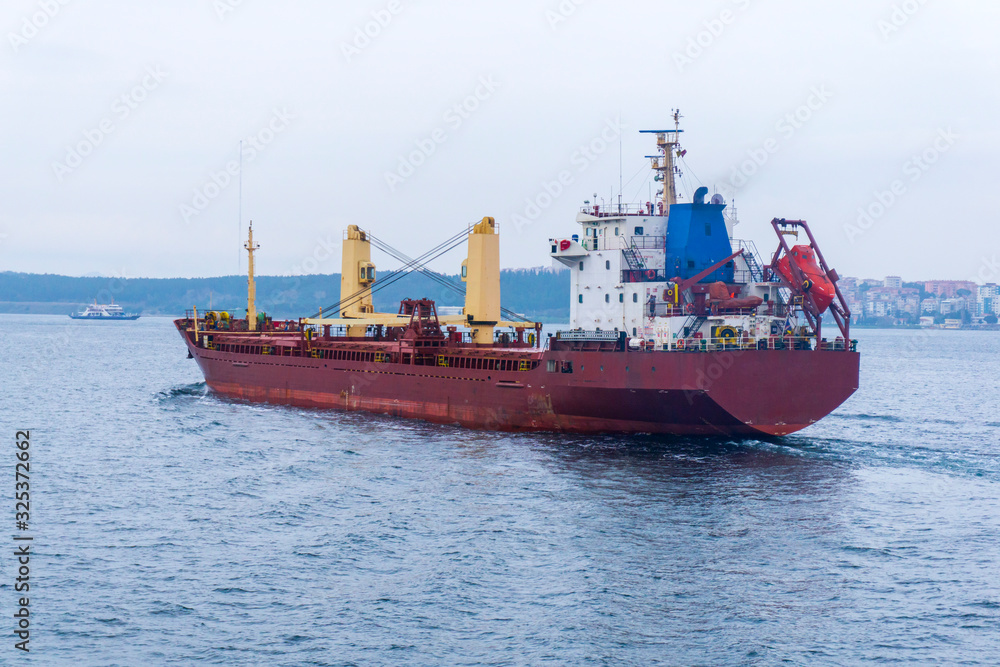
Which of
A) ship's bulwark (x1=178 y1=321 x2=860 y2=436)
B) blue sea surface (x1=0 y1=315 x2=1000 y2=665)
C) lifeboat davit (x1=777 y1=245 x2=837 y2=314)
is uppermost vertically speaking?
lifeboat davit (x1=777 y1=245 x2=837 y2=314)

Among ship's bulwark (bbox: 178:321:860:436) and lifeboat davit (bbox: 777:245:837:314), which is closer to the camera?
ship's bulwark (bbox: 178:321:860:436)

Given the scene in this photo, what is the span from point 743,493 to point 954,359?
334ft

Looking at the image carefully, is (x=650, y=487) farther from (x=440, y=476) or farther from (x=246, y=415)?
(x=246, y=415)

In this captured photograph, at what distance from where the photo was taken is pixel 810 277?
37.4m

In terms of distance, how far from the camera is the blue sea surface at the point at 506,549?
1841 centimetres

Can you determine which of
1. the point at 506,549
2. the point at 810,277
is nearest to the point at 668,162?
the point at 810,277

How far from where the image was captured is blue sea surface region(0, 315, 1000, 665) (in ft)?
60.4

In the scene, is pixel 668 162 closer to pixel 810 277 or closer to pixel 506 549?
pixel 810 277

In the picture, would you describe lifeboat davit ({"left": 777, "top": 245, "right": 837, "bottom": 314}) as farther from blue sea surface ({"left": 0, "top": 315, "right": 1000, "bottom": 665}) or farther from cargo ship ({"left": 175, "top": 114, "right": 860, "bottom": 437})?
blue sea surface ({"left": 0, "top": 315, "right": 1000, "bottom": 665})

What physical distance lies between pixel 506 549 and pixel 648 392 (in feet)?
43.4

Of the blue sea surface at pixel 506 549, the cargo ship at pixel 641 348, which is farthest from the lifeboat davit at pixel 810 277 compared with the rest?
the blue sea surface at pixel 506 549

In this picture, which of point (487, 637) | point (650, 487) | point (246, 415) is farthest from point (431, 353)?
point (487, 637)

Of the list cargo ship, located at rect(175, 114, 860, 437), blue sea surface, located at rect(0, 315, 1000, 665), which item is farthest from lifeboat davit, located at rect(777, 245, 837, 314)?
blue sea surface, located at rect(0, 315, 1000, 665)

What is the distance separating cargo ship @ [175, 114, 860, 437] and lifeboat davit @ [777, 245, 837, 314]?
2.2 inches
